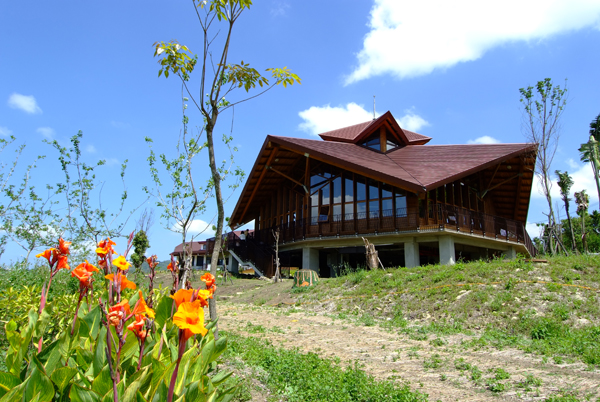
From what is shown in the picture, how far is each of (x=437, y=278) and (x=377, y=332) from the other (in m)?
3.24

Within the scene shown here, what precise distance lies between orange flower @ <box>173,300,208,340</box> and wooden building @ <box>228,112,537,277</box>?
44.0 ft

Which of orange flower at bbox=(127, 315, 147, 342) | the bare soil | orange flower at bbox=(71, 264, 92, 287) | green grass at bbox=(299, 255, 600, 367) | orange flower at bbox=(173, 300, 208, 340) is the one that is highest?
orange flower at bbox=(71, 264, 92, 287)

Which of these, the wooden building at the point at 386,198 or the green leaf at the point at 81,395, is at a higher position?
the wooden building at the point at 386,198

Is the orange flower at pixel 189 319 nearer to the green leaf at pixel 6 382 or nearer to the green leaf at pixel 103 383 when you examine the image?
the green leaf at pixel 103 383

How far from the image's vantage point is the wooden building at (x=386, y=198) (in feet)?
52.6

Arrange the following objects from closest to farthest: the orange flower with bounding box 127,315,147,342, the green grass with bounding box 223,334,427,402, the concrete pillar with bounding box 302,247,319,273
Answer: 1. the orange flower with bounding box 127,315,147,342
2. the green grass with bounding box 223,334,427,402
3. the concrete pillar with bounding box 302,247,319,273

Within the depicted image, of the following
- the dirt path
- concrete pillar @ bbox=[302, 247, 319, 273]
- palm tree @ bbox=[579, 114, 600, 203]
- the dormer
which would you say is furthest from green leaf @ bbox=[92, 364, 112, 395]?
palm tree @ bbox=[579, 114, 600, 203]

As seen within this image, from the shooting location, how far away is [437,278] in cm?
957

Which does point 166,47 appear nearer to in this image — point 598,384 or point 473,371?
point 473,371

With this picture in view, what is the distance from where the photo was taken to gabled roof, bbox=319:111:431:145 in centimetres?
2173

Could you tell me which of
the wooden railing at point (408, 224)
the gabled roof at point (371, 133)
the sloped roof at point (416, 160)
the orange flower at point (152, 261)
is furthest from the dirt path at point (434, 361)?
the gabled roof at point (371, 133)

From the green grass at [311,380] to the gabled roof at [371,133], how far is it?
1820 centimetres

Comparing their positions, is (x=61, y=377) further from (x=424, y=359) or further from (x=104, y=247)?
(x=424, y=359)

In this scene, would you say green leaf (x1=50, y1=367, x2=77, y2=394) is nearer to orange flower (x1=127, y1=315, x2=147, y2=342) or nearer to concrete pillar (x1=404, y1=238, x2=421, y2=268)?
orange flower (x1=127, y1=315, x2=147, y2=342)
